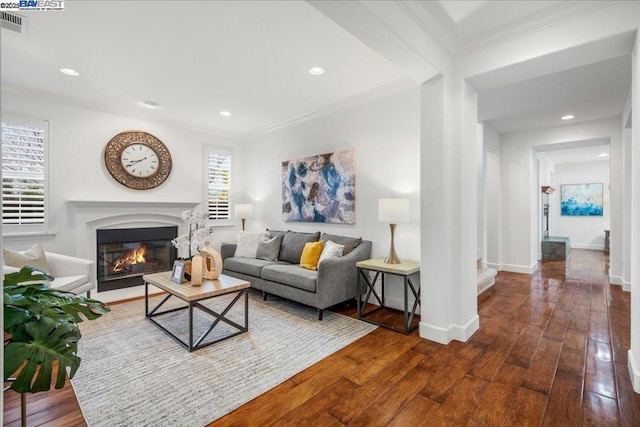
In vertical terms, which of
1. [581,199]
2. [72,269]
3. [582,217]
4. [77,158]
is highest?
[77,158]

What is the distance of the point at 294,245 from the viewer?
180 inches

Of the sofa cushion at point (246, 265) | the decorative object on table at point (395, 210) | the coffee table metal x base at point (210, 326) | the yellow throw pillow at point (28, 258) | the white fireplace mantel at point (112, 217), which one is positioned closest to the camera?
the coffee table metal x base at point (210, 326)

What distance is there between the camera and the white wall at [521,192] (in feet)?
18.4

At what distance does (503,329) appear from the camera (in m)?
3.21

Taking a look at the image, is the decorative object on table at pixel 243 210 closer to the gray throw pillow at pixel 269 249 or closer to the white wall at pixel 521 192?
the gray throw pillow at pixel 269 249

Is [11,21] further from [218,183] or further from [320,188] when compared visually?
[218,183]

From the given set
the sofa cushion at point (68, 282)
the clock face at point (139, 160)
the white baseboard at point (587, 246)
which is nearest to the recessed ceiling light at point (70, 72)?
the clock face at point (139, 160)

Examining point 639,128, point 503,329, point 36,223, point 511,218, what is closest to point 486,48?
point 639,128

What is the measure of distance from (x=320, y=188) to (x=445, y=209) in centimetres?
217

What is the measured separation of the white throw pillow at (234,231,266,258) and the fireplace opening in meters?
1.07

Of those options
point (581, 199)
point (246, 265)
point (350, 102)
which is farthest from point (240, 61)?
point (581, 199)

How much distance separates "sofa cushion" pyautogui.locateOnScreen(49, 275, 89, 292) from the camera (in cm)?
326

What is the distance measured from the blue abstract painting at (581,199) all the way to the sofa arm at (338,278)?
342 inches

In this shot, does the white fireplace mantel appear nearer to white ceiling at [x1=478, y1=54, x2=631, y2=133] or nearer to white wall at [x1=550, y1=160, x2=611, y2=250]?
white ceiling at [x1=478, y1=54, x2=631, y2=133]
